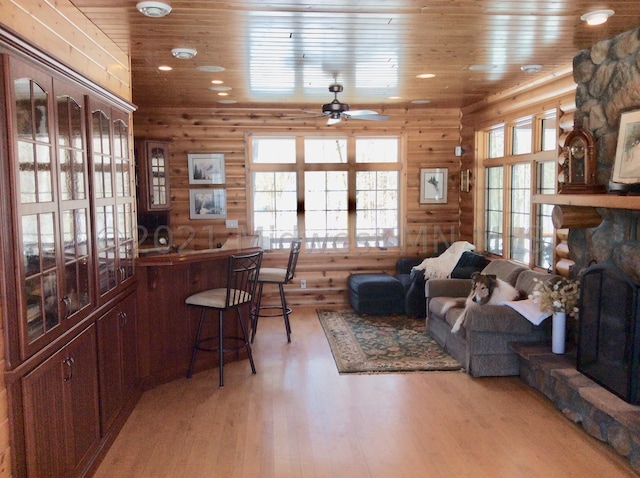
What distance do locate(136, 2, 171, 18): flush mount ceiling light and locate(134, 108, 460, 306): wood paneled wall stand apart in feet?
13.7

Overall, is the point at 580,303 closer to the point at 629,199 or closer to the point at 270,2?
the point at 629,199

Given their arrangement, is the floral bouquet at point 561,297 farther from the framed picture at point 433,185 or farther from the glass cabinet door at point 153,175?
the glass cabinet door at point 153,175

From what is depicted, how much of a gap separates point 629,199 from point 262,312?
16.4ft

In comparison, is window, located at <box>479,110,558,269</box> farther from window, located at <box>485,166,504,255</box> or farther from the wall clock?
the wall clock

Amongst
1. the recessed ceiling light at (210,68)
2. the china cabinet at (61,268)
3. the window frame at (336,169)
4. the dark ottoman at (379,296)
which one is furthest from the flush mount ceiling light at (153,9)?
the dark ottoman at (379,296)

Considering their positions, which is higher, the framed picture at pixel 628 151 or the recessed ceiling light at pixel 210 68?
the recessed ceiling light at pixel 210 68

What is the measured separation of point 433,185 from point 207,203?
3.18 metres

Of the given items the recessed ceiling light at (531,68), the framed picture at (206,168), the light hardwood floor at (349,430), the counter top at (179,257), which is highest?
the recessed ceiling light at (531,68)

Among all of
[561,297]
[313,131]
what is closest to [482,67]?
[561,297]

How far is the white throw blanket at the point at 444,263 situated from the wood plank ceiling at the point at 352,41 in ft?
6.38

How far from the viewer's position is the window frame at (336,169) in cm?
770

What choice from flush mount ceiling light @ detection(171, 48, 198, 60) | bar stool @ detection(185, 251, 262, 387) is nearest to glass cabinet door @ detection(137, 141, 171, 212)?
bar stool @ detection(185, 251, 262, 387)

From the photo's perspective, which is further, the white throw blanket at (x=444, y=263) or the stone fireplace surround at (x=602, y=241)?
the white throw blanket at (x=444, y=263)

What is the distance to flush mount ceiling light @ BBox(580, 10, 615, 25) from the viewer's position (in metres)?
3.44
